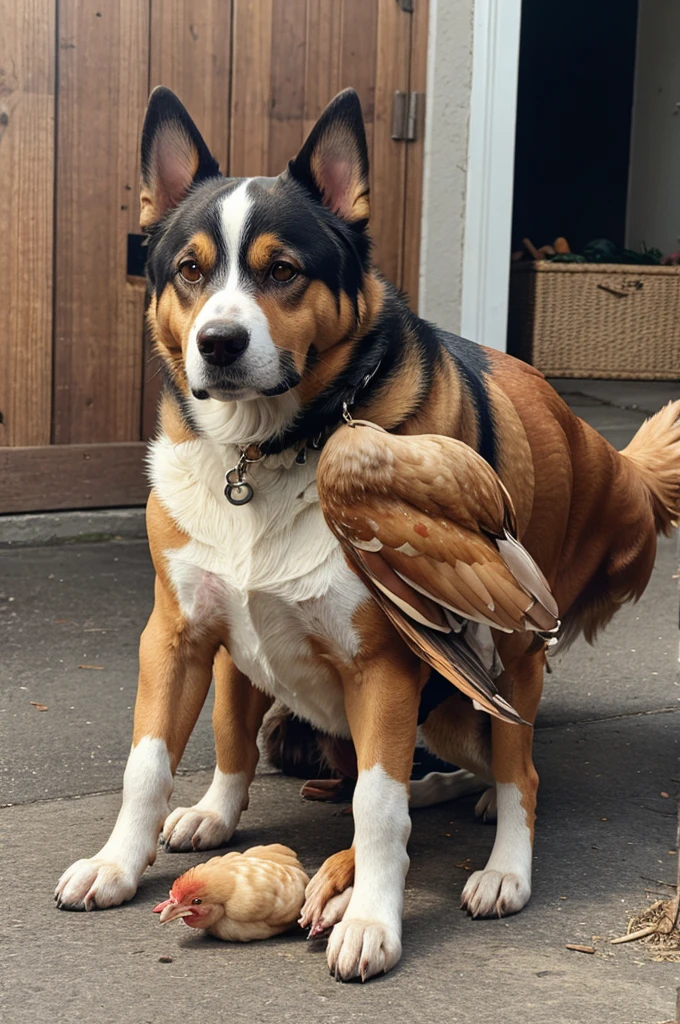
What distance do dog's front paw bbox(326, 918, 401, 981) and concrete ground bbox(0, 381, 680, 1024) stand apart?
0.03 meters

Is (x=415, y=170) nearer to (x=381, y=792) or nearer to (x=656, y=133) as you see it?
(x=656, y=133)

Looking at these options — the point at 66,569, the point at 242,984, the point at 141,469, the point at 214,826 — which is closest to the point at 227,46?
the point at 141,469

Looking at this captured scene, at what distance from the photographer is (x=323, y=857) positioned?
2721 millimetres

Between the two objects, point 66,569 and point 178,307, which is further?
point 66,569

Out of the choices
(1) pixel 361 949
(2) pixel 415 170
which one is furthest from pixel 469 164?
(1) pixel 361 949

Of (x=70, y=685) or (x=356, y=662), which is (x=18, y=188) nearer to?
(x=70, y=685)

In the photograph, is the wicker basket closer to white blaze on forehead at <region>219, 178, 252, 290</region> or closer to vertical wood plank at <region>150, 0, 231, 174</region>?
vertical wood plank at <region>150, 0, 231, 174</region>

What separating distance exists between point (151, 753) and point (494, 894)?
2.41 feet

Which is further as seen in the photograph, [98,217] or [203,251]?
[98,217]

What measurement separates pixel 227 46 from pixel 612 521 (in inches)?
130

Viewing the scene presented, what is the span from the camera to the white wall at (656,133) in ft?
28.3

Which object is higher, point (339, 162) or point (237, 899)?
point (339, 162)

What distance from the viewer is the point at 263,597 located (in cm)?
247

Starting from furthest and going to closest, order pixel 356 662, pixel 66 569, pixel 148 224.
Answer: pixel 66 569, pixel 148 224, pixel 356 662
